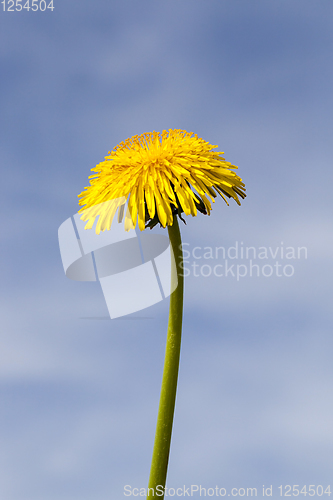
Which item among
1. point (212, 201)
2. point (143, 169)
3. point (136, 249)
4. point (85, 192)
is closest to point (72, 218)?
point (85, 192)

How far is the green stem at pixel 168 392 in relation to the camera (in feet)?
13.0

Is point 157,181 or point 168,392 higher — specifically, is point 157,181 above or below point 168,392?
above

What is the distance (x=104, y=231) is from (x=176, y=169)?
0.91 metres

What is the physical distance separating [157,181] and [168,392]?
183 cm

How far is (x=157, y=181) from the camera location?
13.3 ft

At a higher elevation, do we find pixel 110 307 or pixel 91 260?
pixel 91 260

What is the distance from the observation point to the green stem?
3.96 meters

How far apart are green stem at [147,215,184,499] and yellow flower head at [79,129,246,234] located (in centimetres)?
46

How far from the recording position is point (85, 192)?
457 cm

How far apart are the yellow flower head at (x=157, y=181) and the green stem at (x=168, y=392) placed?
457 mm

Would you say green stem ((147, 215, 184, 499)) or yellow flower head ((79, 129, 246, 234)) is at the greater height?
yellow flower head ((79, 129, 246, 234))

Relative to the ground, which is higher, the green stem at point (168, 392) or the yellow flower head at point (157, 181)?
the yellow flower head at point (157, 181)

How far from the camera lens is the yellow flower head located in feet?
13.0

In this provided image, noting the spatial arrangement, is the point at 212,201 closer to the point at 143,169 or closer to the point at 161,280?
the point at 143,169
